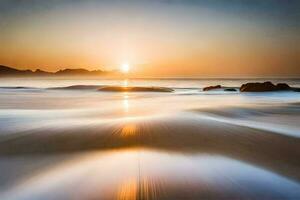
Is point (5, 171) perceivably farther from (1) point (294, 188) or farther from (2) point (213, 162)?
(1) point (294, 188)

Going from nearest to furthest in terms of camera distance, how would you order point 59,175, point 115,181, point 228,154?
point 115,181 < point 59,175 < point 228,154

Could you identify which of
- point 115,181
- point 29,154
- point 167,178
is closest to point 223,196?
point 167,178

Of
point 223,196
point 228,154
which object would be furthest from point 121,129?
point 223,196

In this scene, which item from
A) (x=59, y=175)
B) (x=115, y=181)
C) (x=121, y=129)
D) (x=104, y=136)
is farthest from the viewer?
(x=121, y=129)

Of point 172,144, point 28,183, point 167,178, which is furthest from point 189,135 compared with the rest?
point 28,183

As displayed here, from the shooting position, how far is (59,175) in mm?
2834

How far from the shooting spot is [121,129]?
16.7 ft

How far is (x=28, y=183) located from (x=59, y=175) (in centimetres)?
29

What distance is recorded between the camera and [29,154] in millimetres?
3639

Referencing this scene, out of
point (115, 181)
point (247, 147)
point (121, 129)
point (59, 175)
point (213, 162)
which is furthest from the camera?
point (121, 129)

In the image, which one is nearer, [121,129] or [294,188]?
[294,188]

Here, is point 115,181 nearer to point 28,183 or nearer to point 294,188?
point 28,183

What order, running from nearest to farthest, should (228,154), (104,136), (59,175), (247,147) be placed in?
(59,175) < (228,154) < (247,147) < (104,136)

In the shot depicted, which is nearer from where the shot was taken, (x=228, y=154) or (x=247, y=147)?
(x=228, y=154)
